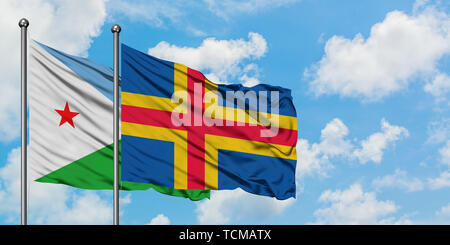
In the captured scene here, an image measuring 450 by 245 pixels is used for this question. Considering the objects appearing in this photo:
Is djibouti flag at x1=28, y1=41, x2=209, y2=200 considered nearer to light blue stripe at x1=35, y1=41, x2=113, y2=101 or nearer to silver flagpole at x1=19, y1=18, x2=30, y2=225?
light blue stripe at x1=35, y1=41, x2=113, y2=101

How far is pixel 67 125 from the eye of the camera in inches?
524

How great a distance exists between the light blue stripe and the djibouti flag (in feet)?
0.06

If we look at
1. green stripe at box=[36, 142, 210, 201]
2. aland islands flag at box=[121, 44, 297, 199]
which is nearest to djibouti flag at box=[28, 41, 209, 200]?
green stripe at box=[36, 142, 210, 201]

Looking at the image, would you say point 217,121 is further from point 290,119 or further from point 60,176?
point 60,176

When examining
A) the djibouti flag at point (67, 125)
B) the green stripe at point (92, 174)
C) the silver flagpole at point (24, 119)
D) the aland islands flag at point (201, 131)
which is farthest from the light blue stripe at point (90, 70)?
the green stripe at point (92, 174)

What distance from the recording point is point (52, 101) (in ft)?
43.8

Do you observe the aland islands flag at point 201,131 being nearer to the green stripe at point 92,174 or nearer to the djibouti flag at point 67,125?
the green stripe at point 92,174

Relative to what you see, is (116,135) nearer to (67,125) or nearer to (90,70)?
(67,125)

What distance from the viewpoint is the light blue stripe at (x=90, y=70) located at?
1350cm

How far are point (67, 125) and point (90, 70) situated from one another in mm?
1226

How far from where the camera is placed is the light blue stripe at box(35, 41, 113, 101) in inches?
532
